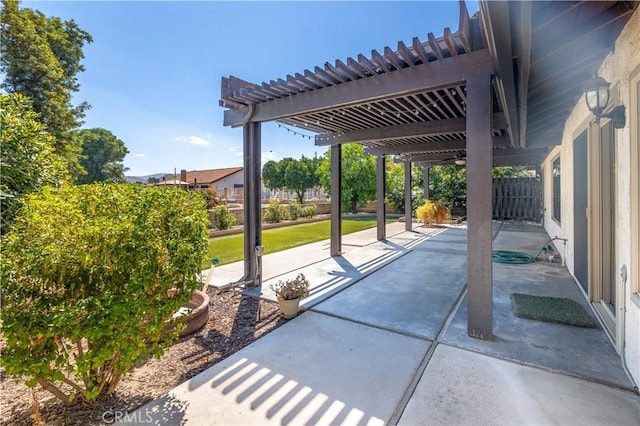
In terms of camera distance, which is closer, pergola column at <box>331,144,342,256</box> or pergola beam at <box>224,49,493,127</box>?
pergola beam at <box>224,49,493,127</box>

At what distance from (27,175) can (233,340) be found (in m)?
2.78

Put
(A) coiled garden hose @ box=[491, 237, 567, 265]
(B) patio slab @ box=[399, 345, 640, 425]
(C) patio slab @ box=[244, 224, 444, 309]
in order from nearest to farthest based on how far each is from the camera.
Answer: (B) patio slab @ box=[399, 345, 640, 425], (C) patio slab @ box=[244, 224, 444, 309], (A) coiled garden hose @ box=[491, 237, 567, 265]

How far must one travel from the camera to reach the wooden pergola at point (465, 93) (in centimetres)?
240

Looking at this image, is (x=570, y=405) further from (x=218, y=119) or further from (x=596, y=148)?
(x=218, y=119)

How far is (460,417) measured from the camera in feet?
6.77

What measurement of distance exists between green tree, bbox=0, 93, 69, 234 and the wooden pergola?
2615 millimetres

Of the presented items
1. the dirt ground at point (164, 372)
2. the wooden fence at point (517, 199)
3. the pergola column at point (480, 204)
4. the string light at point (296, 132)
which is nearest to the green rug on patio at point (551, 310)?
the pergola column at point (480, 204)

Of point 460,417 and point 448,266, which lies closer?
point 460,417

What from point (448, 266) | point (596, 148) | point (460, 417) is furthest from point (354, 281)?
point (596, 148)

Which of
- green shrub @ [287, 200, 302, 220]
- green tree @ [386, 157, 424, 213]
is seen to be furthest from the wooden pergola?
green tree @ [386, 157, 424, 213]

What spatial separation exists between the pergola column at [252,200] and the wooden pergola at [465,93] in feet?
0.06

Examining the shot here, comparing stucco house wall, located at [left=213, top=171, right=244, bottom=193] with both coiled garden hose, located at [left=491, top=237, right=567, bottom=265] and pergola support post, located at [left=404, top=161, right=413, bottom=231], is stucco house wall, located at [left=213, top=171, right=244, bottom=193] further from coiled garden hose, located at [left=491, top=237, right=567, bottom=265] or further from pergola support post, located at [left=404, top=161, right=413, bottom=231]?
coiled garden hose, located at [left=491, top=237, right=567, bottom=265]

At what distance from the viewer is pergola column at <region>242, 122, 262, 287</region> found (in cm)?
524

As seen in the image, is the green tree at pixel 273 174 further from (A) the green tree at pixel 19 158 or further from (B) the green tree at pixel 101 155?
(A) the green tree at pixel 19 158
